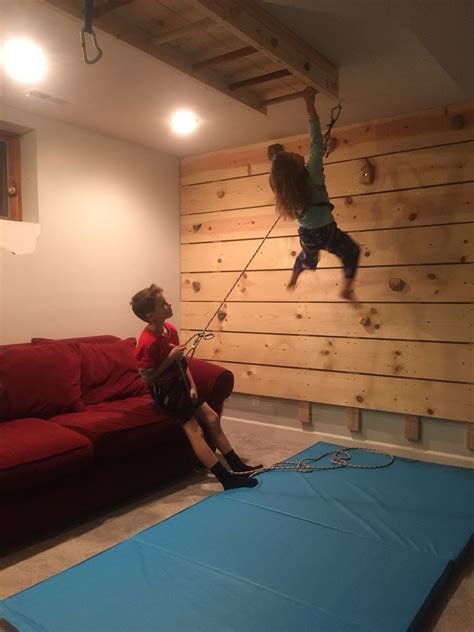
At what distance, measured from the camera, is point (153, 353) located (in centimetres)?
304

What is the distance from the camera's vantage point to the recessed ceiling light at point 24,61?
8.41 feet

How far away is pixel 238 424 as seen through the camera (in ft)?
14.5

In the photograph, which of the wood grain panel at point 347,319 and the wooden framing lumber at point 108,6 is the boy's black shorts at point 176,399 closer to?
the wood grain panel at point 347,319

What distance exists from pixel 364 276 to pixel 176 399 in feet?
5.34

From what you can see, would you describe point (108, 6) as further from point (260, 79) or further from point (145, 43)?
point (260, 79)

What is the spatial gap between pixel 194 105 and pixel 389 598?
9.61 ft

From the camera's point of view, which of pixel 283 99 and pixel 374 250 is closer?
pixel 283 99

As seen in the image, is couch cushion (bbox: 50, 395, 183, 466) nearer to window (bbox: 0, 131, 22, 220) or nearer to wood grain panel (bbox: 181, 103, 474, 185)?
window (bbox: 0, 131, 22, 220)

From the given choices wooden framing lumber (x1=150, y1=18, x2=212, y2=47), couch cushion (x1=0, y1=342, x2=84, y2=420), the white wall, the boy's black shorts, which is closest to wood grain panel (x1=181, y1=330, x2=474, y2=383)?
the white wall

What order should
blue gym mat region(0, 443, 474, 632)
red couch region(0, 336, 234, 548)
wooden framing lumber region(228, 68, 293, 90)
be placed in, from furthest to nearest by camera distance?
wooden framing lumber region(228, 68, 293, 90)
red couch region(0, 336, 234, 548)
blue gym mat region(0, 443, 474, 632)

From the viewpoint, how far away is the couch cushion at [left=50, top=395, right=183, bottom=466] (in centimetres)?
273

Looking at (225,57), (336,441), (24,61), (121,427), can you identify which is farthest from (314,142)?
(336,441)

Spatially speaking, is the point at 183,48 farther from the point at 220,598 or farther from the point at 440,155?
the point at 220,598

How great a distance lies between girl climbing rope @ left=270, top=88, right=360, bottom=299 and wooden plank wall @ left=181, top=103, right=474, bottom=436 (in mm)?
681
